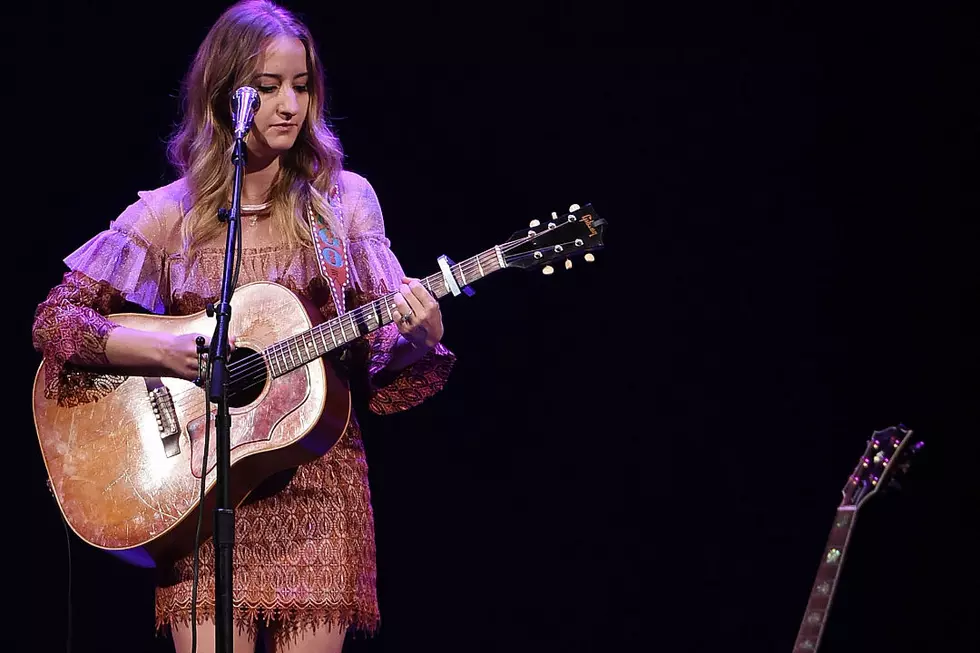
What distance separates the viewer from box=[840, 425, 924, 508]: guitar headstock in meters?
3.29

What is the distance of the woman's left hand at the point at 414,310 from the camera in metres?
2.65

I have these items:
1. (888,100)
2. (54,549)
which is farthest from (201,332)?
(888,100)

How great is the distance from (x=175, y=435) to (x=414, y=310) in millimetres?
706

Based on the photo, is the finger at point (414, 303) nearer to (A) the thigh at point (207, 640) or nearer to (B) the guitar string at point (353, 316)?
(B) the guitar string at point (353, 316)

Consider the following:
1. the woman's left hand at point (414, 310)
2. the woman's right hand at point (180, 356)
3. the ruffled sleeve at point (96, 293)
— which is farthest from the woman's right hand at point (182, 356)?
the woman's left hand at point (414, 310)

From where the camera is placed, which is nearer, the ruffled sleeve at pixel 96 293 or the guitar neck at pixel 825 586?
the ruffled sleeve at pixel 96 293

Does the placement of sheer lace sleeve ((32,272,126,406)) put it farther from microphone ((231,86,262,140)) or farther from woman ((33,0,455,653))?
microphone ((231,86,262,140))

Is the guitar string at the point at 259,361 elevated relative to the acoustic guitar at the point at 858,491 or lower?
elevated

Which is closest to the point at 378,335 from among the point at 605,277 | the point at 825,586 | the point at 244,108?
the point at 244,108

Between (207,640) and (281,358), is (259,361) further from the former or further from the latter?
(207,640)

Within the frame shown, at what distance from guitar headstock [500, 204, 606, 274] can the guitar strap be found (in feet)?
1.38

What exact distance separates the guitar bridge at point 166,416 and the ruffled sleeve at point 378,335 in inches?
19.6

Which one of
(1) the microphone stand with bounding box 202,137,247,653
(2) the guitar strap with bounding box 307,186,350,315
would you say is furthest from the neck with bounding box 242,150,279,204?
(1) the microphone stand with bounding box 202,137,247,653

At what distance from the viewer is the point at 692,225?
425 centimetres
